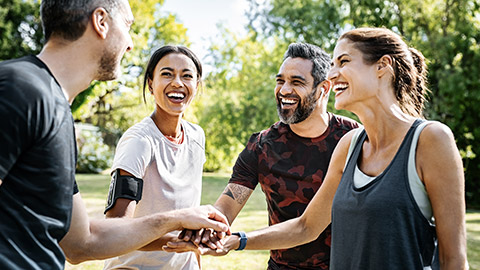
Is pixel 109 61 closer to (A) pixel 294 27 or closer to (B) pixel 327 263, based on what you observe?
(B) pixel 327 263

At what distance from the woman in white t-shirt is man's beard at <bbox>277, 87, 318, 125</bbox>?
0.71 m

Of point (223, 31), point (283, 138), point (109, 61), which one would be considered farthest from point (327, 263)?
point (223, 31)

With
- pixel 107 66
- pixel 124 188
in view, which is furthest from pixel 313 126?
pixel 107 66

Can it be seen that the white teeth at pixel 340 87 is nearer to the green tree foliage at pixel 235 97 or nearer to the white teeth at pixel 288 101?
the white teeth at pixel 288 101

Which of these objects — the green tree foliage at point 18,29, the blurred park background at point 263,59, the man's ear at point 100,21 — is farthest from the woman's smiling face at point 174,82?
the green tree foliage at point 18,29

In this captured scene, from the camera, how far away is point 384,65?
2.41 m

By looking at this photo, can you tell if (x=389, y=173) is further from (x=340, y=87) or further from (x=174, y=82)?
(x=174, y=82)

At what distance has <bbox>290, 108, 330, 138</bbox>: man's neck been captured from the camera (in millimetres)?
3754

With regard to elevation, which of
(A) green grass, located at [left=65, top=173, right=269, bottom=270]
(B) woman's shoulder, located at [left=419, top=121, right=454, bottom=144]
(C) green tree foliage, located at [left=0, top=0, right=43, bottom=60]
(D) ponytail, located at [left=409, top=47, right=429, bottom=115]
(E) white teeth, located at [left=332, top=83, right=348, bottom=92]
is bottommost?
(A) green grass, located at [left=65, top=173, right=269, bottom=270]

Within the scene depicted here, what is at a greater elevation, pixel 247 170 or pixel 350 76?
pixel 350 76

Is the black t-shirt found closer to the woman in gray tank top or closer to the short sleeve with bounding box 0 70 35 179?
the short sleeve with bounding box 0 70 35 179

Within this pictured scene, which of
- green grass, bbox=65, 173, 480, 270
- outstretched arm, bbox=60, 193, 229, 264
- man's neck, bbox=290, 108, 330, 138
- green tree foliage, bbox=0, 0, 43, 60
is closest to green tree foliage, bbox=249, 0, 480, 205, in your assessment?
green grass, bbox=65, 173, 480, 270

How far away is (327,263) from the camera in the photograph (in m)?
3.41

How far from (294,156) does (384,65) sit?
1411 mm
